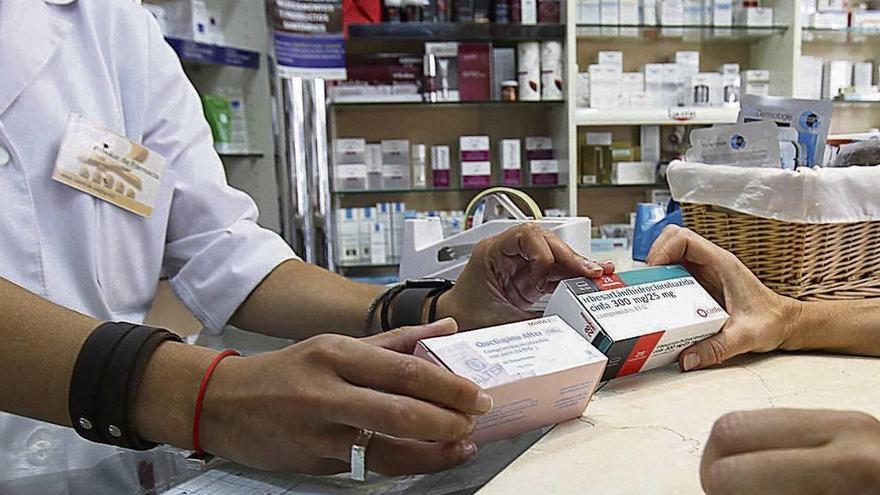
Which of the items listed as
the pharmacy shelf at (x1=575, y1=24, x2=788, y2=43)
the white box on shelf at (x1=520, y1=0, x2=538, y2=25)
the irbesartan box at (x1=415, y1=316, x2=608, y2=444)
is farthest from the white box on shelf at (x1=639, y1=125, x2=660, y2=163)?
the irbesartan box at (x1=415, y1=316, x2=608, y2=444)

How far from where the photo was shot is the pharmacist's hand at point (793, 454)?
33cm

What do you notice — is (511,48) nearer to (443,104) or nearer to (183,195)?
(443,104)

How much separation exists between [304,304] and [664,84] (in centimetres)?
234

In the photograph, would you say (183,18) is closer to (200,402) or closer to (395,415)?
(200,402)

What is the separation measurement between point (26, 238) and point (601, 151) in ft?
7.79

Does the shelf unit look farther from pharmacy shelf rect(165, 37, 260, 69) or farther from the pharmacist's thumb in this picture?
the pharmacist's thumb

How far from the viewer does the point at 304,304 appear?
0.93 meters

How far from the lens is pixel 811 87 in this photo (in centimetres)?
296

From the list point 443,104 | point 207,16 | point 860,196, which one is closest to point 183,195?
point 860,196

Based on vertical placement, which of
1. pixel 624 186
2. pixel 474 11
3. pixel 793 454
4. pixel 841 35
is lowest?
pixel 624 186

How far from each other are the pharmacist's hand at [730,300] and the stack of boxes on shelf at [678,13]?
7.32 feet

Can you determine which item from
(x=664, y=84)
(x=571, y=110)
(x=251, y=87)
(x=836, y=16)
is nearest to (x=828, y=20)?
(x=836, y=16)

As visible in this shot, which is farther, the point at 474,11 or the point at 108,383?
the point at 474,11

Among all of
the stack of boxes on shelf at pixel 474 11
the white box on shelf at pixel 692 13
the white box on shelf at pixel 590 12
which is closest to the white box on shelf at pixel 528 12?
the stack of boxes on shelf at pixel 474 11
